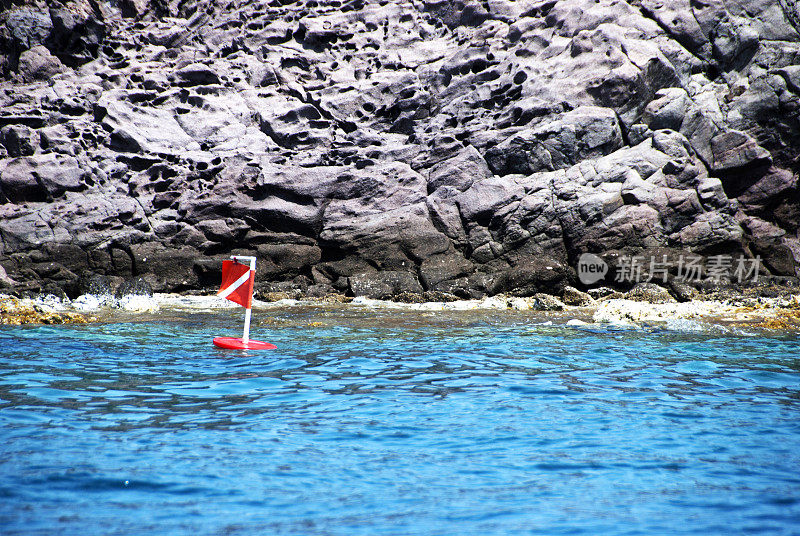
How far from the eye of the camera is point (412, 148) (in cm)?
2016

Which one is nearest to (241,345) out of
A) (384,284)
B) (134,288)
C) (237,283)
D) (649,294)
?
(237,283)

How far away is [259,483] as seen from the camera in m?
3.24

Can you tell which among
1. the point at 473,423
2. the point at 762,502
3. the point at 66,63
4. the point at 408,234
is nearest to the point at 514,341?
the point at 473,423

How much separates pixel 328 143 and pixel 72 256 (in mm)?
9091

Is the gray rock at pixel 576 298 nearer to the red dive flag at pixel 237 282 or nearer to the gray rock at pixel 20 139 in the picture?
the red dive flag at pixel 237 282

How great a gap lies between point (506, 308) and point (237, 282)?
8325mm

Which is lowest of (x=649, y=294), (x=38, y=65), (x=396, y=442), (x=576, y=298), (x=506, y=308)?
(x=506, y=308)

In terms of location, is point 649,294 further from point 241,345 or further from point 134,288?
point 134,288

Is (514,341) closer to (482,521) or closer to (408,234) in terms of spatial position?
(482,521)

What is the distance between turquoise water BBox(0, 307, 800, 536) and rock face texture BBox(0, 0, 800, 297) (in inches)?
369

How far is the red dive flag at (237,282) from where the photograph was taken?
7832mm

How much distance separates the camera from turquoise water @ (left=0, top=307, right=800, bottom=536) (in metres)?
2.84

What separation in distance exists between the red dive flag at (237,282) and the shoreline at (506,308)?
187 inches

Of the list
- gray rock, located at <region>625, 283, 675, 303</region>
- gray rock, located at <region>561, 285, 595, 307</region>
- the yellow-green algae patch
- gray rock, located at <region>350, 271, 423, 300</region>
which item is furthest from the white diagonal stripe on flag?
gray rock, located at <region>625, 283, 675, 303</region>
